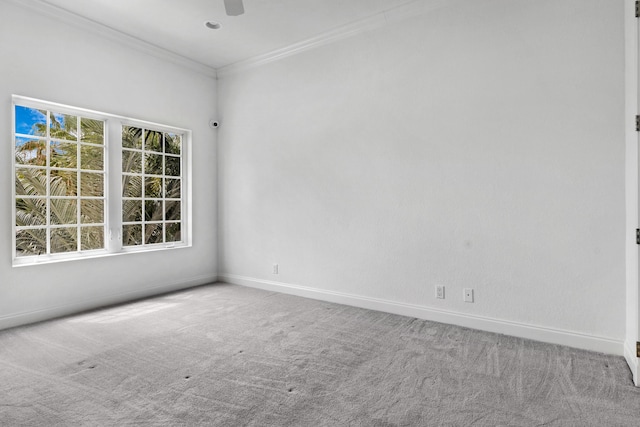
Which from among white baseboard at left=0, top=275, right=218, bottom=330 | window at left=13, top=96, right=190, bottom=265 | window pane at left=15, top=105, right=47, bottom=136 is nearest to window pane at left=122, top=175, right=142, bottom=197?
window at left=13, top=96, right=190, bottom=265

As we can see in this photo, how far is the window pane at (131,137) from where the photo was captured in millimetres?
4202

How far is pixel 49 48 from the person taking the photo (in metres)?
3.44

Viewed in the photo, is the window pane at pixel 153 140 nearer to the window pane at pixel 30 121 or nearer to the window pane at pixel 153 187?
the window pane at pixel 153 187

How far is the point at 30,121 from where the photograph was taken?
137 inches

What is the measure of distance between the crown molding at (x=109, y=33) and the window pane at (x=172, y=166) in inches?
48.4

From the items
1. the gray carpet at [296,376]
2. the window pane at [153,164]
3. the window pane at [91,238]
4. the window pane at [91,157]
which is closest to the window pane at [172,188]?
the window pane at [153,164]

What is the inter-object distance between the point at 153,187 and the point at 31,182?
49.9 inches

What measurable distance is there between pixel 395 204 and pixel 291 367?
191 cm

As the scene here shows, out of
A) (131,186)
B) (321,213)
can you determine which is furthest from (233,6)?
(131,186)

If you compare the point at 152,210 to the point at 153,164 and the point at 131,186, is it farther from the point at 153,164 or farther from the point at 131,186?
the point at 153,164

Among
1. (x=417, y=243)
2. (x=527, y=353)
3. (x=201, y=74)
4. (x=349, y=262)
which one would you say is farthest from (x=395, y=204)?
(x=201, y=74)

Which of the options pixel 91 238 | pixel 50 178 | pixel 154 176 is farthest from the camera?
pixel 154 176

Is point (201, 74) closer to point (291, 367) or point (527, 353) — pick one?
point (291, 367)

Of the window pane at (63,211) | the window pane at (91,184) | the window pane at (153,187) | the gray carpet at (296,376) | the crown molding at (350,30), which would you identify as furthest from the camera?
the window pane at (153,187)
